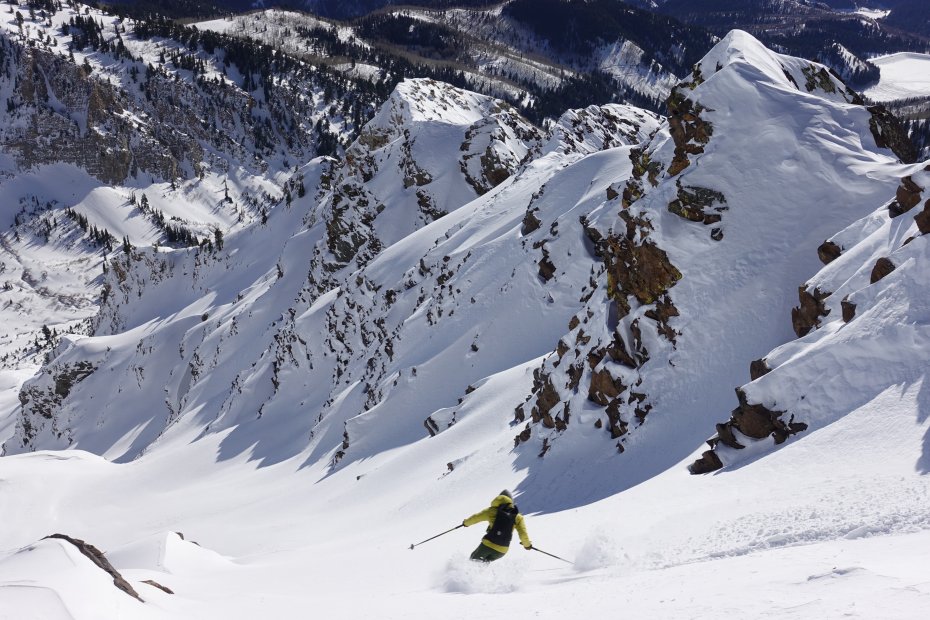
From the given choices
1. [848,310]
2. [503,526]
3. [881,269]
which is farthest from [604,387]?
[503,526]

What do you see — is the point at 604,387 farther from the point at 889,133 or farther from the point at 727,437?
the point at 889,133

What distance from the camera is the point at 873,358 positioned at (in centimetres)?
1354

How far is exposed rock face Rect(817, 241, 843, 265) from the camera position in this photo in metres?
18.3

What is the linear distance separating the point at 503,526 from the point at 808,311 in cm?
1035

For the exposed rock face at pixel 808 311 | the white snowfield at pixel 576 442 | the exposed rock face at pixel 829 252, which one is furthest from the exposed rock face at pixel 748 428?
the exposed rock face at pixel 829 252

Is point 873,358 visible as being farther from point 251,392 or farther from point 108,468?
point 108,468

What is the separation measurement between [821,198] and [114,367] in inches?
4256

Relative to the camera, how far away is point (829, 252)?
18.5 m

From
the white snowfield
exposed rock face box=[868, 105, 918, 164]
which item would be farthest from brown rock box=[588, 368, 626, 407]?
exposed rock face box=[868, 105, 918, 164]

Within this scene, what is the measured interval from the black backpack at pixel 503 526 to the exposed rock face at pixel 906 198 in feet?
42.0

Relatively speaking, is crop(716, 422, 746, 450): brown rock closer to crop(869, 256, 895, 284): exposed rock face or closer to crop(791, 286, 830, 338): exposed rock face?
crop(791, 286, 830, 338): exposed rock face

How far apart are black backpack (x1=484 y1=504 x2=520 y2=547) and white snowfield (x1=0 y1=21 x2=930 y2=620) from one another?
777mm

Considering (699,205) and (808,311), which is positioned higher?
(699,205)

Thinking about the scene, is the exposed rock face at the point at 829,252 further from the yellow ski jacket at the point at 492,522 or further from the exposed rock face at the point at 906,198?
the yellow ski jacket at the point at 492,522
